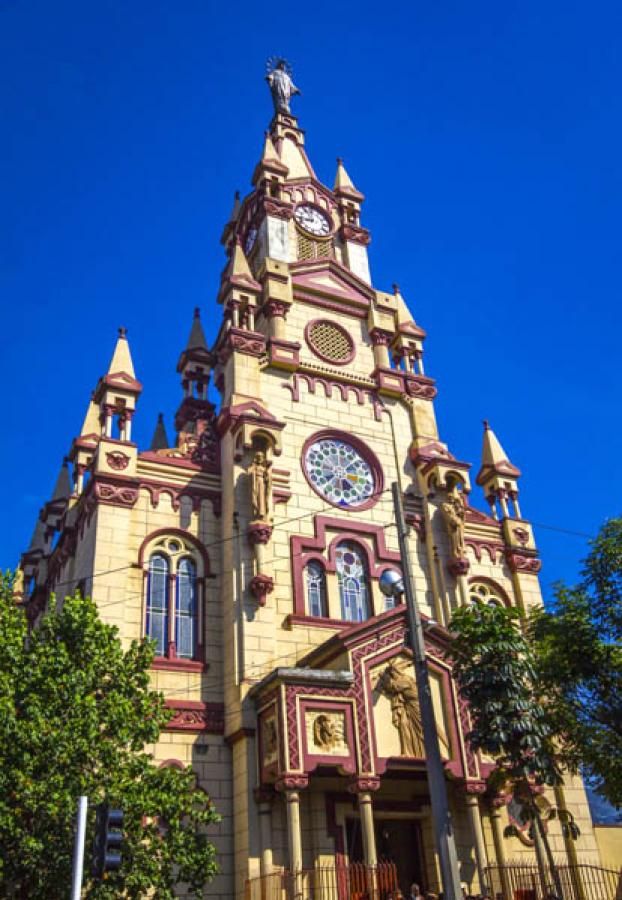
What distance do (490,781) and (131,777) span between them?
822 centimetres

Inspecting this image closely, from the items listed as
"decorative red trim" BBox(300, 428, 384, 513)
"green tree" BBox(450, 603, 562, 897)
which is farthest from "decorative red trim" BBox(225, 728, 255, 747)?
"decorative red trim" BBox(300, 428, 384, 513)

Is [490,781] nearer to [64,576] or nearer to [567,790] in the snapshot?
[567,790]

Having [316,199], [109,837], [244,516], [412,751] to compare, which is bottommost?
[109,837]

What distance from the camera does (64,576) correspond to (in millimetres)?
30969

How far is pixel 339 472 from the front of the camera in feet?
101

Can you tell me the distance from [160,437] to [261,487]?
13240mm

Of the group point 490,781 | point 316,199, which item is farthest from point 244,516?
point 316,199

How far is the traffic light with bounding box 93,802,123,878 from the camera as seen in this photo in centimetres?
1243

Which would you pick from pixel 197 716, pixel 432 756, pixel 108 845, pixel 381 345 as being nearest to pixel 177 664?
pixel 197 716

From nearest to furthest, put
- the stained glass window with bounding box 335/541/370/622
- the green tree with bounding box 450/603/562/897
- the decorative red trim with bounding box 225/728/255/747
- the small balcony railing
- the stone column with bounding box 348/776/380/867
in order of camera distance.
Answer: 1. the green tree with bounding box 450/603/562/897
2. the small balcony railing
3. the stone column with bounding box 348/776/380/867
4. the decorative red trim with bounding box 225/728/255/747
5. the stained glass window with bounding box 335/541/370/622

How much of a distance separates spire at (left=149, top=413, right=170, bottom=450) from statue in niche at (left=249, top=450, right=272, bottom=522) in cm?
1186

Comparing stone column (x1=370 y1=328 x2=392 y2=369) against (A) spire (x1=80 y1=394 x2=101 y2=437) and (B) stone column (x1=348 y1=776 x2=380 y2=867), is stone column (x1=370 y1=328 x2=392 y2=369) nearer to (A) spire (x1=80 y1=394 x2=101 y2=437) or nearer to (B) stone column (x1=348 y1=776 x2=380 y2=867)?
(A) spire (x1=80 y1=394 x2=101 y2=437)

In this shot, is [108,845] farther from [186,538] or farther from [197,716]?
[186,538]

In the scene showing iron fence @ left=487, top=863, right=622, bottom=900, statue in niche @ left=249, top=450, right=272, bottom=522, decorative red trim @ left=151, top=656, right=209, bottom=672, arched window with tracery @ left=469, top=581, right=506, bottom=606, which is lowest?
iron fence @ left=487, top=863, right=622, bottom=900
